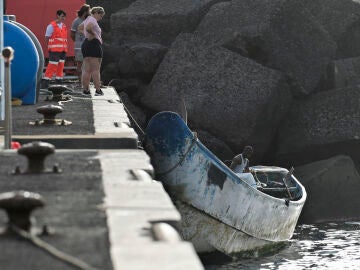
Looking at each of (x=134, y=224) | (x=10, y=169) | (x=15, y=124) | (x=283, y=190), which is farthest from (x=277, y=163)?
(x=134, y=224)

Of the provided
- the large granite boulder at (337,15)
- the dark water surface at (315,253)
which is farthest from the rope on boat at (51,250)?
the large granite boulder at (337,15)

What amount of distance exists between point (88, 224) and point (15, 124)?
6.85 metres

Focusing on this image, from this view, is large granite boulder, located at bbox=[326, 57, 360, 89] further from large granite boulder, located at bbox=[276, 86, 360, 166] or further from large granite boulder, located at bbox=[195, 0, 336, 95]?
large granite boulder, located at bbox=[276, 86, 360, 166]

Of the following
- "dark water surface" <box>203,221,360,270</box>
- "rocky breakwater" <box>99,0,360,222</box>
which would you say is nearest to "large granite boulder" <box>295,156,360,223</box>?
"rocky breakwater" <box>99,0,360,222</box>

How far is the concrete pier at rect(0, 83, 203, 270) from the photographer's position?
5.45 m

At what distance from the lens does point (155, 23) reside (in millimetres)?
27391

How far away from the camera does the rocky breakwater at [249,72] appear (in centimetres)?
2275

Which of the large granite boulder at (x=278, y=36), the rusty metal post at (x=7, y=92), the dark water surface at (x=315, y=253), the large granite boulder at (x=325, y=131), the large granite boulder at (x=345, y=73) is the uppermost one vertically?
the rusty metal post at (x=7, y=92)

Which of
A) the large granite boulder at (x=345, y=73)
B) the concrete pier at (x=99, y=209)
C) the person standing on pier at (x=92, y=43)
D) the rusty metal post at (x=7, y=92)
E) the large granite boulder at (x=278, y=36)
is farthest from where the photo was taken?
the large granite boulder at (x=345, y=73)

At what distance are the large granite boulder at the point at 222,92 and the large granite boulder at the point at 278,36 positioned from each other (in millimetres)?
1173

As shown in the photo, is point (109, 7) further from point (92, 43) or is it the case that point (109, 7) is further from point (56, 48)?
point (92, 43)

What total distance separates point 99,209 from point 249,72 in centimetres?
1657

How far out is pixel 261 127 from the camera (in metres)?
22.7

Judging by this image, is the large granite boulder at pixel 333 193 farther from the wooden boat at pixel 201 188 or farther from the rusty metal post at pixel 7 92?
the rusty metal post at pixel 7 92
